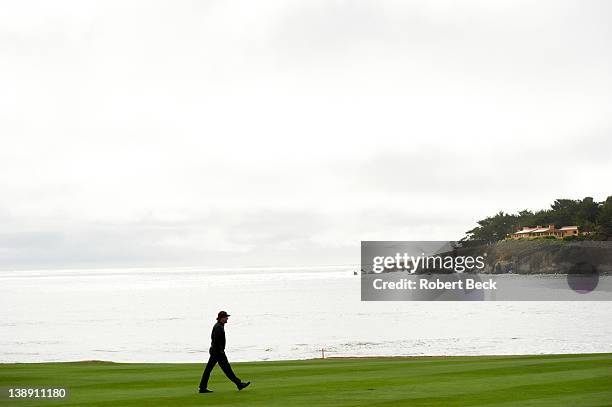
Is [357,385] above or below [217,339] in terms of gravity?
below

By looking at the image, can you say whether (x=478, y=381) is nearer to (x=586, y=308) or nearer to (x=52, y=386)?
(x=52, y=386)

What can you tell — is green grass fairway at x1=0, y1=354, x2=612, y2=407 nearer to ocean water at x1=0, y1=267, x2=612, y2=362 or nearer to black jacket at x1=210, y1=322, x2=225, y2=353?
black jacket at x1=210, y1=322, x2=225, y2=353

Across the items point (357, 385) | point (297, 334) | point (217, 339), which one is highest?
point (217, 339)

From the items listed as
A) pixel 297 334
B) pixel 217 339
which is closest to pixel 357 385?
pixel 217 339

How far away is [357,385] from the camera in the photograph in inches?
968

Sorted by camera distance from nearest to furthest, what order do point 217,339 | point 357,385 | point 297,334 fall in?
point 217,339 < point 357,385 < point 297,334

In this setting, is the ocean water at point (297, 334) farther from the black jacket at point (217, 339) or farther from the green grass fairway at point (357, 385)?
the black jacket at point (217, 339)

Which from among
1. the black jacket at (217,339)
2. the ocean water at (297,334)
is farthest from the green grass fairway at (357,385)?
the ocean water at (297,334)

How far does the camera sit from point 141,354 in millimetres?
68500

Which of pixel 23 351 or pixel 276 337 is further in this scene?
pixel 276 337

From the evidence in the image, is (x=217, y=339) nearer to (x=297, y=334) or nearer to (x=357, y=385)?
(x=357, y=385)

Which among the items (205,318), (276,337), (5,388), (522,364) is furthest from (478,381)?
(205,318)

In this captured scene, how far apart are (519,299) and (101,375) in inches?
6270

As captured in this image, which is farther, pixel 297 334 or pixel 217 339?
pixel 297 334
